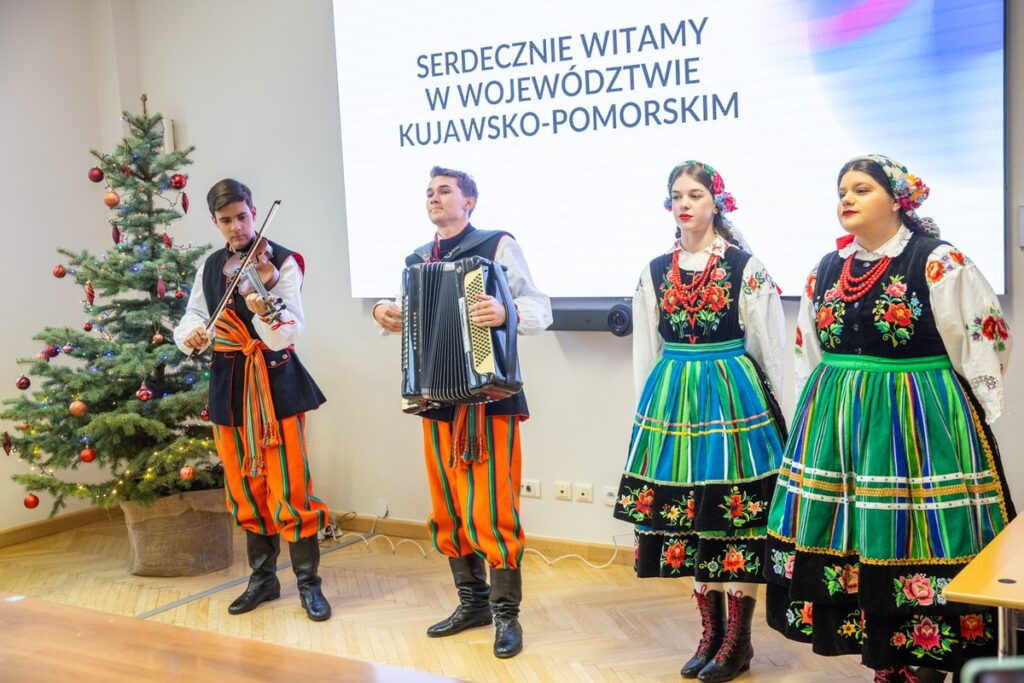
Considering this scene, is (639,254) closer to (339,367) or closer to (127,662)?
(339,367)

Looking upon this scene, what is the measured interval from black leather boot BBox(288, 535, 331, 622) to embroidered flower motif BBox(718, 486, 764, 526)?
62.4 inches

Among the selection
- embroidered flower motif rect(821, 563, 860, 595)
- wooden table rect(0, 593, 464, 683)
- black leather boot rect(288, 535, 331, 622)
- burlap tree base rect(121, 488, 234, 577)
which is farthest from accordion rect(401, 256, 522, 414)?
burlap tree base rect(121, 488, 234, 577)

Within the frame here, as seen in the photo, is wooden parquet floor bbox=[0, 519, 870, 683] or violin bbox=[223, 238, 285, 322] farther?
violin bbox=[223, 238, 285, 322]

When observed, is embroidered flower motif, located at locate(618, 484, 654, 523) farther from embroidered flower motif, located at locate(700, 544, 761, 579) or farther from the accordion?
the accordion

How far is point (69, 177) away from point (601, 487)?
301 centimetres

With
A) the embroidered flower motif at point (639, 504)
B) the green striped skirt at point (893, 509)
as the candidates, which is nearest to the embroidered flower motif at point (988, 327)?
the green striped skirt at point (893, 509)

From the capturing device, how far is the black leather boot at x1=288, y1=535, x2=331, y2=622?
3.81 m

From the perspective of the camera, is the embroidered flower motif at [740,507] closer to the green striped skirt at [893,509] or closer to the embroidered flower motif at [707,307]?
the green striped skirt at [893,509]

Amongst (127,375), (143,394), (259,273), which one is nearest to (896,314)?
(259,273)

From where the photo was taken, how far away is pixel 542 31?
409 centimetres

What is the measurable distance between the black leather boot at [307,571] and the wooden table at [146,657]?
197 centimetres

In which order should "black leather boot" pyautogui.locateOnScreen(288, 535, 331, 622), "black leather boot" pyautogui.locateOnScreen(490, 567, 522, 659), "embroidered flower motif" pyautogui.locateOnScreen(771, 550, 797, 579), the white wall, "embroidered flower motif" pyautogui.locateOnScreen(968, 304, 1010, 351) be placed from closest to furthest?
"embroidered flower motif" pyautogui.locateOnScreen(968, 304, 1010, 351)
"embroidered flower motif" pyautogui.locateOnScreen(771, 550, 797, 579)
"black leather boot" pyautogui.locateOnScreen(490, 567, 522, 659)
"black leather boot" pyautogui.locateOnScreen(288, 535, 331, 622)
the white wall

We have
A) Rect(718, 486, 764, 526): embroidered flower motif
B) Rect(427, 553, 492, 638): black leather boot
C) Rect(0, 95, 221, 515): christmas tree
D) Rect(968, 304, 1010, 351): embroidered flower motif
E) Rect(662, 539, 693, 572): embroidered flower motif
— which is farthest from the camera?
Rect(0, 95, 221, 515): christmas tree

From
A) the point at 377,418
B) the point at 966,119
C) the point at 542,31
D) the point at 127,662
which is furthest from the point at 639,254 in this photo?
the point at 127,662
